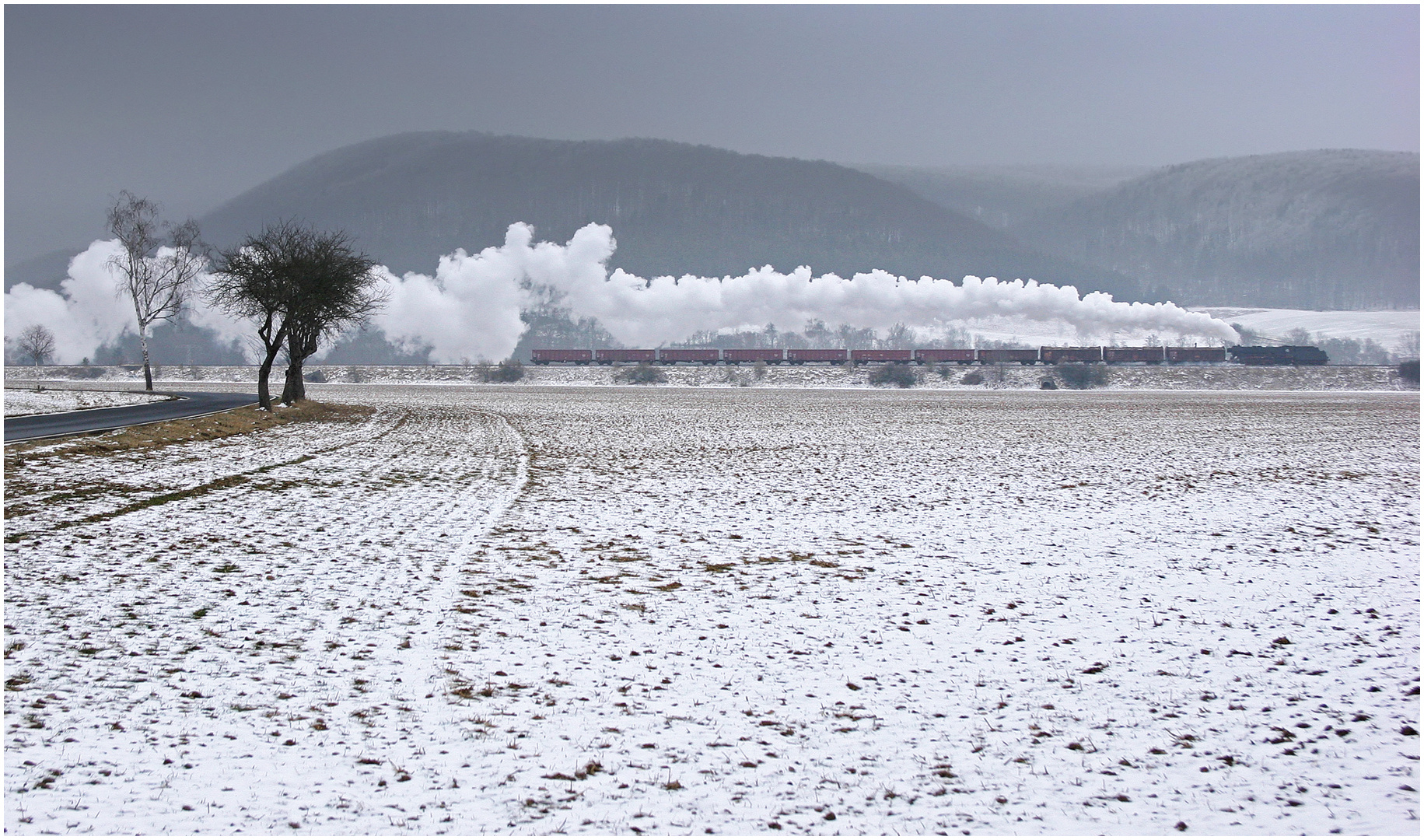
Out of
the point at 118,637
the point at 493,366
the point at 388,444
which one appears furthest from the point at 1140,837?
the point at 493,366

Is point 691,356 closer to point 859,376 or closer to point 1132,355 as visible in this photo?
point 859,376

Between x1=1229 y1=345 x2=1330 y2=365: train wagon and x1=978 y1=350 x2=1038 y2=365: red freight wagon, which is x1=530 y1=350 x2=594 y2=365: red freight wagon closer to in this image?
x1=978 y1=350 x2=1038 y2=365: red freight wagon

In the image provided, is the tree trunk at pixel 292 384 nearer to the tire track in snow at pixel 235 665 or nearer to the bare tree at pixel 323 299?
the bare tree at pixel 323 299

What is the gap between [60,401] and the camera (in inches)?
1849

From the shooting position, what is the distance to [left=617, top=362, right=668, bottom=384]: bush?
121 meters

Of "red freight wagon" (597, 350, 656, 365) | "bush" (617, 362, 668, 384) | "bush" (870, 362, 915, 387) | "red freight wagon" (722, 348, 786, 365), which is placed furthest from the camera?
"red freight wagon" (597, 350, 656, 365)

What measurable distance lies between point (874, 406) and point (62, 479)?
158 feet

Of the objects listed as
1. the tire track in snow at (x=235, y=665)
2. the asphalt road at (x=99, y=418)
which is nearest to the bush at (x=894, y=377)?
the asphalt road at (x=99, y=418)

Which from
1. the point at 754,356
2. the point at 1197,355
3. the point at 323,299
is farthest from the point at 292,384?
the point at 1197,355

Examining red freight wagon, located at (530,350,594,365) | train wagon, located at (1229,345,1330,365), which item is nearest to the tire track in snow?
red freight wagon, located at (530,350,594,365)

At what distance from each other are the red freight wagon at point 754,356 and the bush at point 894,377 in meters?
16.8

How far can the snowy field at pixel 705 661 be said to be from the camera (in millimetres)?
5691

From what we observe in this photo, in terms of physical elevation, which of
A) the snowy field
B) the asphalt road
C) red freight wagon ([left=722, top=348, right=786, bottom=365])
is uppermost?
red freight wagon ([left=722, top=348, right=786, bottom=365])

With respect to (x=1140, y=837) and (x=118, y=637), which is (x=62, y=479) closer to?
(x=118, y=637)
